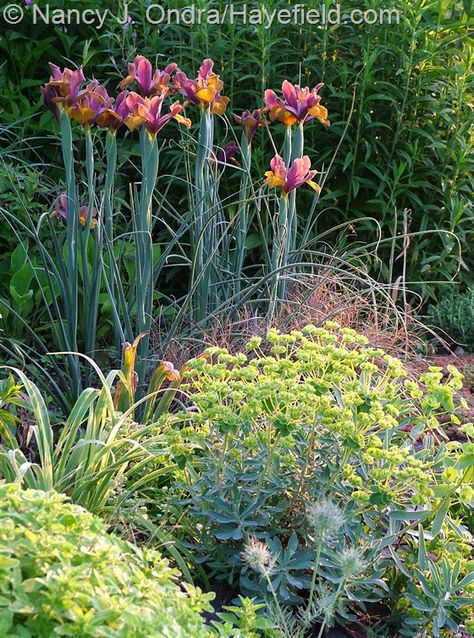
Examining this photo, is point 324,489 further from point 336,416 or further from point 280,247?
point 280,247

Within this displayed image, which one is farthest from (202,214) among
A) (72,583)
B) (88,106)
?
(72,583)

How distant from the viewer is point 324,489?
2330 mm

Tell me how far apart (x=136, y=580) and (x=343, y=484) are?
869 millimetres

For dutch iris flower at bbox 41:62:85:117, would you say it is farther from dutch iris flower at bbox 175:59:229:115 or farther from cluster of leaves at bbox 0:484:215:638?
cluster of leaves at bbox 0:484:215:638

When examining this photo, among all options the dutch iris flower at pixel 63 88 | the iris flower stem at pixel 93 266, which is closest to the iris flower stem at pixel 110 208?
the iris flower stem at pixel 93 266

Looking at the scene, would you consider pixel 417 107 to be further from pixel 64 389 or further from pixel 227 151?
pixel 64 389

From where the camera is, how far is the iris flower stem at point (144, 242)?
3182 millimetres

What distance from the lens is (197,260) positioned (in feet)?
11.9

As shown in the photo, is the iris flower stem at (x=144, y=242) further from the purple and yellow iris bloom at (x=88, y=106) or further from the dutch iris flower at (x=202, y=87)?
the dutch iris flower at (x=202, y=87)

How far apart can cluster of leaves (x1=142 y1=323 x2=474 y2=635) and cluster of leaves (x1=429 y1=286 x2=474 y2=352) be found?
85.2 inches

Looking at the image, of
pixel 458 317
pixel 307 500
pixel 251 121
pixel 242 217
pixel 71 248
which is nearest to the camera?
pixel 307 500

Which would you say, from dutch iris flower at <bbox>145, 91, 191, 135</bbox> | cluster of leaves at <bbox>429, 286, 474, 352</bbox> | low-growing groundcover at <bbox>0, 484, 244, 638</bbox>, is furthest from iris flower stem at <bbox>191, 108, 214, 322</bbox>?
low-growing groundcover at <bbox>0, 484, 244, 638</bbox>

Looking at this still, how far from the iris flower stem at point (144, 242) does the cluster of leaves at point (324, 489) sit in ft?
2.85

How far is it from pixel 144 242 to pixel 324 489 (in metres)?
1.33
